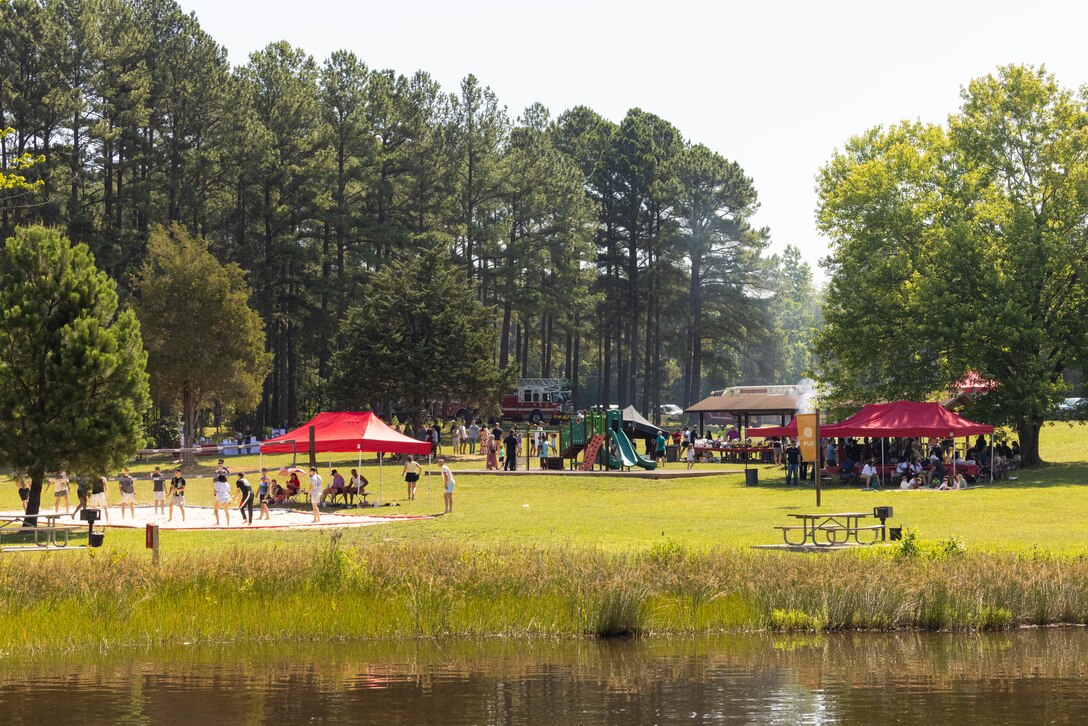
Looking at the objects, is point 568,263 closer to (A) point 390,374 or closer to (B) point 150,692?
(A) point 390,374

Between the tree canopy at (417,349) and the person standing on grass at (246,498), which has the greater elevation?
the tree canopy at (417,349)

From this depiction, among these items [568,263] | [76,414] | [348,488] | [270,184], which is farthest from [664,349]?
[76,414]

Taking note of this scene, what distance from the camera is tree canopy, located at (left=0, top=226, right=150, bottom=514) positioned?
Answer: 30.6m

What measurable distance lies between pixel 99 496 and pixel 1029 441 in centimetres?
3459

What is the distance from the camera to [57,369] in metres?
30.6

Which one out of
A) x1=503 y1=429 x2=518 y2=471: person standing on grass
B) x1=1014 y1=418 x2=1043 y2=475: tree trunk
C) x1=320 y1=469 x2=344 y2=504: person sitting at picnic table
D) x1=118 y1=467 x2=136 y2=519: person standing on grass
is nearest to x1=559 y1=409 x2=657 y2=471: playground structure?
x1=503 y1=429 x2=518 y2=471: person standing on grass

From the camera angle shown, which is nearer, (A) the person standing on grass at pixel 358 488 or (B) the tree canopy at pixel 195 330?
(A) the person standing on grass at pixel 358 488

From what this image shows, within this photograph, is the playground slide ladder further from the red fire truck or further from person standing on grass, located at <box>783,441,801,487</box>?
the red fire truck

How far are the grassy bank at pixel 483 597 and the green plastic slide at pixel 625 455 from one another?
32.6 m

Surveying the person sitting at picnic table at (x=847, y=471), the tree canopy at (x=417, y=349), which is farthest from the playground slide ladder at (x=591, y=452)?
the tree canopy at (x=417, y=349)

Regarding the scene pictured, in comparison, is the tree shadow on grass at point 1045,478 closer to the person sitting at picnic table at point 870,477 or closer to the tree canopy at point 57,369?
the person sitting at picnic table at point 870,477

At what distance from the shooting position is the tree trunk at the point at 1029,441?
51062 mm

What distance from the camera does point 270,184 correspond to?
75750 millimetres

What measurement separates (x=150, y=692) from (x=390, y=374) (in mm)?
46898
